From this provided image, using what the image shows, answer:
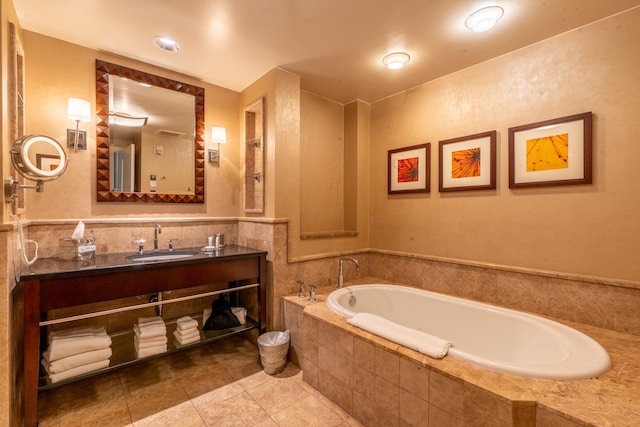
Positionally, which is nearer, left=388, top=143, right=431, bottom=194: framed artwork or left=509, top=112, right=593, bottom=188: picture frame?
left=509, top=112, right=593, bottom=188: picture frame

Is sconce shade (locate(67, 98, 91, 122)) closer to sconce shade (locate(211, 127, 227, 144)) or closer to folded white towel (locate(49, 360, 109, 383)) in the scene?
sconce shade (locate(211, 127, 227, 144))

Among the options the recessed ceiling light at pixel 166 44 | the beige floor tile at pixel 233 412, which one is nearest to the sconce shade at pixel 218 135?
the recessed ceiling light at pixel 166 44

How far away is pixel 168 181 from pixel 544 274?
2.98 metres

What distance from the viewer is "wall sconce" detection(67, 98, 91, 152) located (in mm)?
1905

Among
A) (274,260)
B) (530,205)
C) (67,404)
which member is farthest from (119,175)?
(530,205)

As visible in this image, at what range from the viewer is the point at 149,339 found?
198 centimetres

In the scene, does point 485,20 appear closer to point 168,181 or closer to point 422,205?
point 422,205

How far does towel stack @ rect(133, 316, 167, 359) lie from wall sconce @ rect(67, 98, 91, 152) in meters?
1.37

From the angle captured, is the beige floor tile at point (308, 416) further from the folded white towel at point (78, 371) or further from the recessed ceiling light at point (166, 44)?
the recessed ceiling light at point (166, 44)

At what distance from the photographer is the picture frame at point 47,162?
186 centimetres

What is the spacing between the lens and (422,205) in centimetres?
271

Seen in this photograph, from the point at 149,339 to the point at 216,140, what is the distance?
1.67m

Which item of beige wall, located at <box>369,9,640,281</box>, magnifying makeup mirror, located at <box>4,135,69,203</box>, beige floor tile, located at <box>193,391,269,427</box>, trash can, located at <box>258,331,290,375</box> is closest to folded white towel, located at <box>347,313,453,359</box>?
trash can, located at <box>258,331,290,375</box>

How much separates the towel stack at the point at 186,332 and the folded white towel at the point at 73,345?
45 cm
